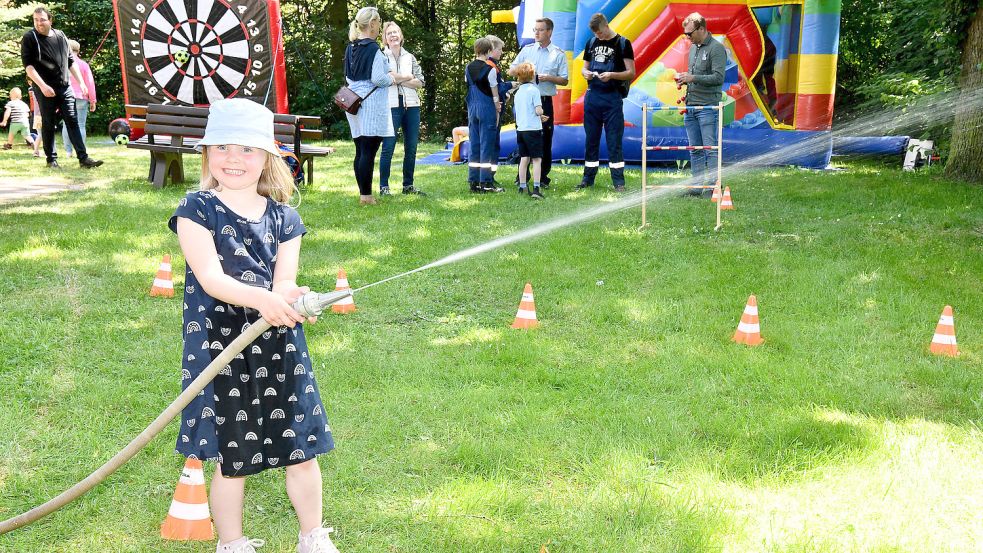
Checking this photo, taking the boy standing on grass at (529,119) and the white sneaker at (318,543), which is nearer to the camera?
the white sneaker at (318,543)

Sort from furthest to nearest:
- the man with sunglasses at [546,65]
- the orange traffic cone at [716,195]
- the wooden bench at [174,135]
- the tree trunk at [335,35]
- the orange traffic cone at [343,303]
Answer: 1. the tree trunk at [335,35]
2. the man with sunglasses at [546,65]
3. the wooden bench at [174,135]
4. the orange traffic cone at [716,195]
5. the orange traffic cone at [343,303]

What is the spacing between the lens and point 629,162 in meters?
14.3

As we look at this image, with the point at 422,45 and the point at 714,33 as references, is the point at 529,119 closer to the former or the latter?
the point at 714,33

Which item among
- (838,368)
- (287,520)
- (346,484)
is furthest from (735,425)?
(287,520)

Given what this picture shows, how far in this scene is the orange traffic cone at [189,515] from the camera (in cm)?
304

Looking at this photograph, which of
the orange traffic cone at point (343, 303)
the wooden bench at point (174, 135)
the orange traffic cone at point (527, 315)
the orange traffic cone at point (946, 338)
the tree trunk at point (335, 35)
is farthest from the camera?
the tree trunk at point (335, 35)

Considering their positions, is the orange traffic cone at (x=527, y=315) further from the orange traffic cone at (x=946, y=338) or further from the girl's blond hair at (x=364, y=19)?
the girl's blond hair at (x=364, y=19)

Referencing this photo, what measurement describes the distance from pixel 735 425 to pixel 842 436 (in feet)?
1.48

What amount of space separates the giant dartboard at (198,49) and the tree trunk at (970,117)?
10014mm

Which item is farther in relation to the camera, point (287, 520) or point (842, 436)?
point (842, 436)

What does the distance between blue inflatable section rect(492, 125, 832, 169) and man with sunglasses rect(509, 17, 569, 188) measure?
8.74ft

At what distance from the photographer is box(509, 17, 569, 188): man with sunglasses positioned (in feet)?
37.1

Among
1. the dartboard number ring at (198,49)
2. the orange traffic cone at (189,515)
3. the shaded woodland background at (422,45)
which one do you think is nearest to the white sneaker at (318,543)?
the orange traffic cone at (189,515)

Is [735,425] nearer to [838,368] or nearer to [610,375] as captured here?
[610,375]
